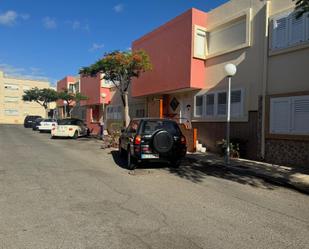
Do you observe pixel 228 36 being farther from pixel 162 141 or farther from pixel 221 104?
pixel 162 141

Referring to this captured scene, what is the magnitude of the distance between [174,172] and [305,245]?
5.79 m

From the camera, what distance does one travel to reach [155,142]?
32.1 feet

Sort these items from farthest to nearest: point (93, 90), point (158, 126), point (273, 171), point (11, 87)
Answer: point (11, 87) < point (93, 90) < point (158, 126) < point (273, 171)

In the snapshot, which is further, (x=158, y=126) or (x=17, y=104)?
(x=17, y=104)

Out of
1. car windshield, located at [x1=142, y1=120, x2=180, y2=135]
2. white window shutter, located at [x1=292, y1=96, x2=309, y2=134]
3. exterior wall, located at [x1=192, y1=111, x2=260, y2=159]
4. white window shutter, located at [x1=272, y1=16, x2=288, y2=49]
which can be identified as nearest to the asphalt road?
car windshield, located at [x1=142, y1=120, x2=180, y2=135]

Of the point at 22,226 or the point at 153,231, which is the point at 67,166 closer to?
the point at 22,226

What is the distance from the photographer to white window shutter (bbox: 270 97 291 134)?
11.3 metres

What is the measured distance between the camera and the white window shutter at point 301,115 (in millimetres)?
10711

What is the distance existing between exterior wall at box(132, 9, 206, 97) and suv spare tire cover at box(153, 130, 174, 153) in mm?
6321

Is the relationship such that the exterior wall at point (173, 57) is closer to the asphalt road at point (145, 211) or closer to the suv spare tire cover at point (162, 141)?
the suv spare tire cover at point (162, 141)

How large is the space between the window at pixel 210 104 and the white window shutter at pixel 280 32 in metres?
4.07

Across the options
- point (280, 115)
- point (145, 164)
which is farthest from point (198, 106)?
point (145, 164)

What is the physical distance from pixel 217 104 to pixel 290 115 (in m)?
4.15

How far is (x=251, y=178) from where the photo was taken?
9.23 meters
